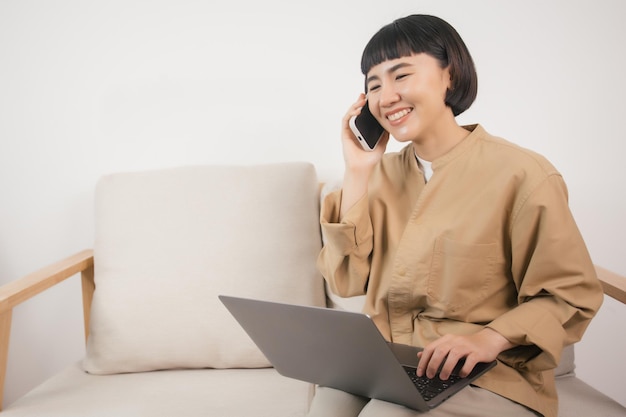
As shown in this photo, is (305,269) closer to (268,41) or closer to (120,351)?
(120,351)

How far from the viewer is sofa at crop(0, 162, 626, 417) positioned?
5.37 feet

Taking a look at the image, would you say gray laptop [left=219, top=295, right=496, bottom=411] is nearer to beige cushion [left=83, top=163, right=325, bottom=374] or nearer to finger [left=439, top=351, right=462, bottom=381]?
finger [left=439, top=351, right=462, bottom=381]

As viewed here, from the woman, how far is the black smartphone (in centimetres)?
2

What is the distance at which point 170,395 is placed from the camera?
59.4 inches

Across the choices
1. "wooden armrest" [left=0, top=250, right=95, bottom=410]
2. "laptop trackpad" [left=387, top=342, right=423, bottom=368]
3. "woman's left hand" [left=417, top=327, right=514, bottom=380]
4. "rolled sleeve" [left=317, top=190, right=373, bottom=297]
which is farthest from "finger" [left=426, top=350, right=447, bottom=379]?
"wooden armrest" [left=0, top=250, right=95, bottom=410]

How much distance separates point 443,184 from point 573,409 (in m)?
0.52

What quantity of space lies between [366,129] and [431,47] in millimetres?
224

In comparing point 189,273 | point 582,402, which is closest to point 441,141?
point 582,402

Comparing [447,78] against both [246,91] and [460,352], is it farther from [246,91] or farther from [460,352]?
[246,91]

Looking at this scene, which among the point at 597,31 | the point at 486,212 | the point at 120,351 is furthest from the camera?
the point at 597,31

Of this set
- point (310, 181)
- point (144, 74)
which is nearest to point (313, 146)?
point (310, 181)

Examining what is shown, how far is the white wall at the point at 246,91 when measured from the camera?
189 centimetres

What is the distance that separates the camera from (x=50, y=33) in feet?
6.59

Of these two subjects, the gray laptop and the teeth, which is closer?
the gray laptop
